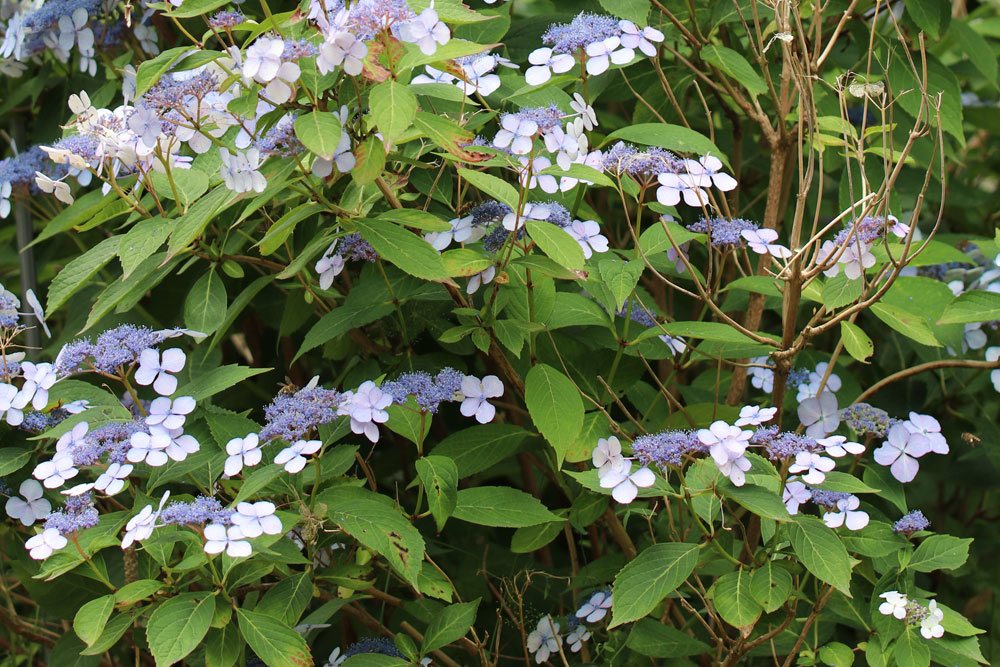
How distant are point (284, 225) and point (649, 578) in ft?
1.90

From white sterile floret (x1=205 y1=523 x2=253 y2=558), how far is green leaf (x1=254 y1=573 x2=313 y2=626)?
0.54 ft

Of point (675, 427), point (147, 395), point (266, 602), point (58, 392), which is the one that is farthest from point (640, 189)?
point (147, 395)

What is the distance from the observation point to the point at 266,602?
1.27 m

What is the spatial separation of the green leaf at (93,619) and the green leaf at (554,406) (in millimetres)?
528

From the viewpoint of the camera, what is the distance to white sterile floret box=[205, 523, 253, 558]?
3.57 ft

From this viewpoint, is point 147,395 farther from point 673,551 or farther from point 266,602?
point 673,551

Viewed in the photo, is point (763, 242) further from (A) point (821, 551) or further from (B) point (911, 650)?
(B) point (911, 650)

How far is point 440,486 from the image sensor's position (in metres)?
1.27

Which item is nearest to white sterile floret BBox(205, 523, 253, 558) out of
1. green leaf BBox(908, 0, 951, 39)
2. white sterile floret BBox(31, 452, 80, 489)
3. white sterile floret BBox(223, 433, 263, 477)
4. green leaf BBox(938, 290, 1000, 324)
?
white sterile floret BBox(223, 433, 263, 477)

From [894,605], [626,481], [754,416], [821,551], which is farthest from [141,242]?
[894,605]

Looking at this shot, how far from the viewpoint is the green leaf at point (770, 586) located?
1228 mm

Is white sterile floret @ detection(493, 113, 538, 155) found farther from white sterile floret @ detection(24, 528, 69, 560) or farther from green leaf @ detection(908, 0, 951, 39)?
green leaf @ detection(908, 0, 951, 39)

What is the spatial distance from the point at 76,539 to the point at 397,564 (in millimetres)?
367

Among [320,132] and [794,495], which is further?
[794,495]
